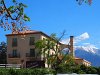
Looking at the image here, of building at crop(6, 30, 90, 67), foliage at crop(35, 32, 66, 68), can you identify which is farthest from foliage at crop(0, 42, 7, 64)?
foliage at crop(35, 32, 66, 68)

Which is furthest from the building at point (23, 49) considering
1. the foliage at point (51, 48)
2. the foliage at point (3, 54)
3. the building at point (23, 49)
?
the foliage at point (51, 48)

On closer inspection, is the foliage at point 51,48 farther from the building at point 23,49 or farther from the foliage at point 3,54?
the foliage at point 3,54

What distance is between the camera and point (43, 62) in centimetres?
7619

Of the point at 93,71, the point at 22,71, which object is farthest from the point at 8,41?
the point at 22,71

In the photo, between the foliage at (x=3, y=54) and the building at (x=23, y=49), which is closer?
the building at (x=23, y=49)

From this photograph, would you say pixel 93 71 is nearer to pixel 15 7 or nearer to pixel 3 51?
pixel 3 51

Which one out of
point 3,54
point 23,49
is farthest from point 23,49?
point 3,54

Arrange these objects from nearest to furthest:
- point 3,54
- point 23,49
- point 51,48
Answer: point 51,48
point 23,49
point 3,54

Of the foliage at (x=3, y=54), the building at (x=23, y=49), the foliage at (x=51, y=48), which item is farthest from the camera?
the foliage at (x=3, y=54)

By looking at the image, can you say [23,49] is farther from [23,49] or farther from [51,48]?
[51,48]

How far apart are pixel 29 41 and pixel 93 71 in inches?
1009

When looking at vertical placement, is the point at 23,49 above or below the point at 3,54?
above

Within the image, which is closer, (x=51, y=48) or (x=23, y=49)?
(x=51, y=48)

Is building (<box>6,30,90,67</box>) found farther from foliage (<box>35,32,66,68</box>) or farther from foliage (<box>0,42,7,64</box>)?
foliage (<box>35,32,66,68</box>)
